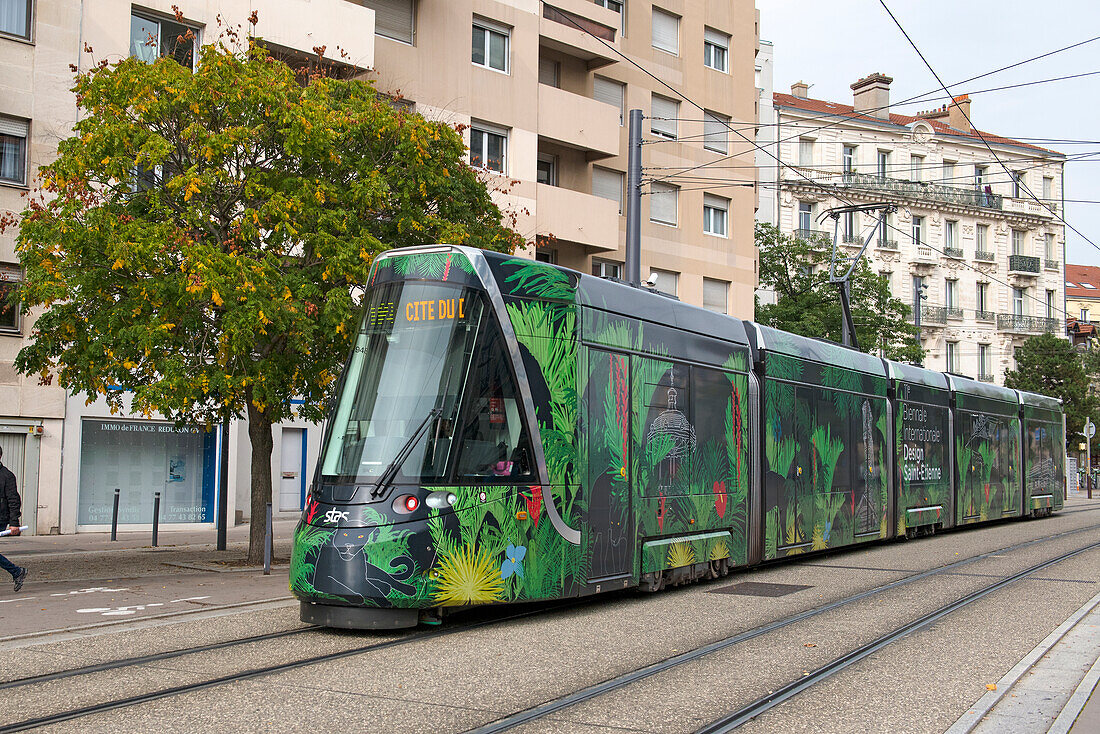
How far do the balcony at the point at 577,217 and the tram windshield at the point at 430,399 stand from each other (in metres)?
18.7

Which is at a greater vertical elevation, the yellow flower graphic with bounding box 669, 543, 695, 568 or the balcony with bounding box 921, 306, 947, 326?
the balcony with bounding box 921, 306, 947, 326

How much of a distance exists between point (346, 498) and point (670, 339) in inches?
174

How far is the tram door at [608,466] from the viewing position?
34.0 feet

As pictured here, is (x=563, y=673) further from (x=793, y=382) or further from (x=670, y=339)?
(x=793, y=382)

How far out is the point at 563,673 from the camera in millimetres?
7465

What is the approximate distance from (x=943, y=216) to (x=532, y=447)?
2240 inches

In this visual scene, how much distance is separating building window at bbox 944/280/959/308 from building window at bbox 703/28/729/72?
29844mm

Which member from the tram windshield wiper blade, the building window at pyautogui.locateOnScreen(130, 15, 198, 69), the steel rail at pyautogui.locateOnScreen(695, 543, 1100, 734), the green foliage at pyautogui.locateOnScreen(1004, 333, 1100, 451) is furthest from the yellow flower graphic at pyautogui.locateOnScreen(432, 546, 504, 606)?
the green foliage at pyautogui.locateOnScreen(1004, 333, 1100, 451)

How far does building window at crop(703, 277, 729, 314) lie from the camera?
34844 mm

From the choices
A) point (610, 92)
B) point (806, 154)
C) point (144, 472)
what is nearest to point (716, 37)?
point (610, 92)

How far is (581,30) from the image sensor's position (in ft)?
98.5

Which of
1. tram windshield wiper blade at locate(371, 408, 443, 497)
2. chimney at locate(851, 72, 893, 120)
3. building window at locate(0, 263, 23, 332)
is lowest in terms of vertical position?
tram windshield wiper blade at locate(371, 408, 443, 497)

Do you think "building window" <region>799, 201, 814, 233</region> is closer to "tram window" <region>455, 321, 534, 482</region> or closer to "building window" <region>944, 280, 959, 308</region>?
"building window" <region>944, 280, 959, 308</region>

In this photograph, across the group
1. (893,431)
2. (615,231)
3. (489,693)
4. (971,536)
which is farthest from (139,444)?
(489,693)
